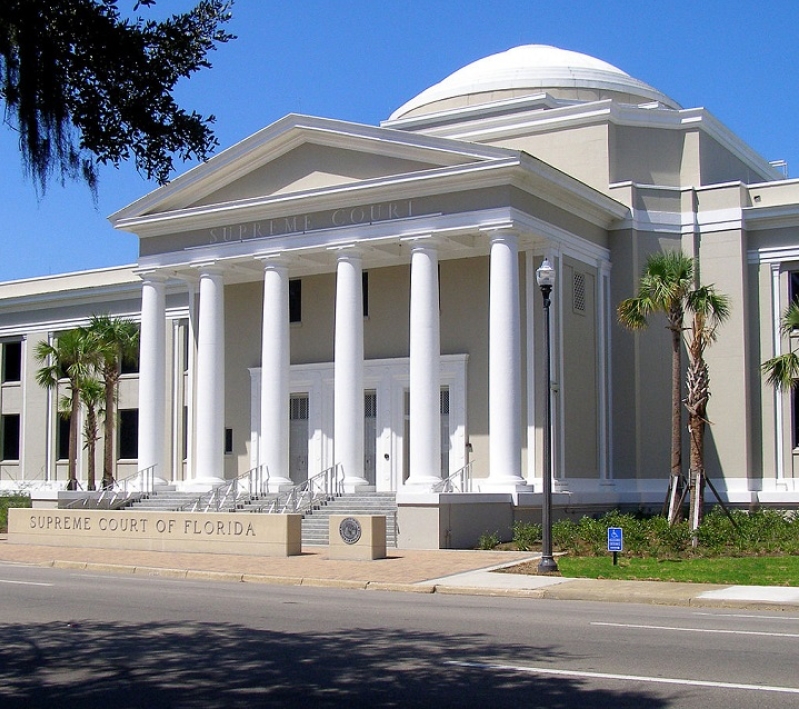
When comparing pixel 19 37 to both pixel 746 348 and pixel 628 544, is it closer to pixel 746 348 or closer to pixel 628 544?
pixel 628 544

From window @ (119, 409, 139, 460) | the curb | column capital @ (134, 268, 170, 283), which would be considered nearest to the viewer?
the curb

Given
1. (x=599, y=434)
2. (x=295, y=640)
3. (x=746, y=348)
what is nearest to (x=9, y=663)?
(x=295, y=640)

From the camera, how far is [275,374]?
34250mm

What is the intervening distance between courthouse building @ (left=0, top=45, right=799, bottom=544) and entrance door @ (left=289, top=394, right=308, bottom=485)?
75mm

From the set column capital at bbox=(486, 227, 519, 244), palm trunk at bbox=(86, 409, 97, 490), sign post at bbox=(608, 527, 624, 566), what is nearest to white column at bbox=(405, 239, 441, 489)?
column capital at bbox=(486, 227, 519, 244)

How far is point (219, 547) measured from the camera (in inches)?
1080

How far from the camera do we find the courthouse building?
31625 mm

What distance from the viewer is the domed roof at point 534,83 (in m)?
41.8

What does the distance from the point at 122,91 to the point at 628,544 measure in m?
18.5

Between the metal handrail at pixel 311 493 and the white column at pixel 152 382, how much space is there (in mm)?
5379

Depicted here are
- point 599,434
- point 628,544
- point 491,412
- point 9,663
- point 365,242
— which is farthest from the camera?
point 599,434

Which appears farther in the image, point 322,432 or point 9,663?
point 322,432

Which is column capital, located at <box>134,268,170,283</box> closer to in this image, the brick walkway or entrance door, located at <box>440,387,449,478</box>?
entrance door, located at <box>440,387,449,478</box>

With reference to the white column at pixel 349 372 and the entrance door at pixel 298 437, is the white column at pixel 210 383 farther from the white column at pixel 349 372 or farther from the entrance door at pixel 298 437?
the white column at pixel 349 372
